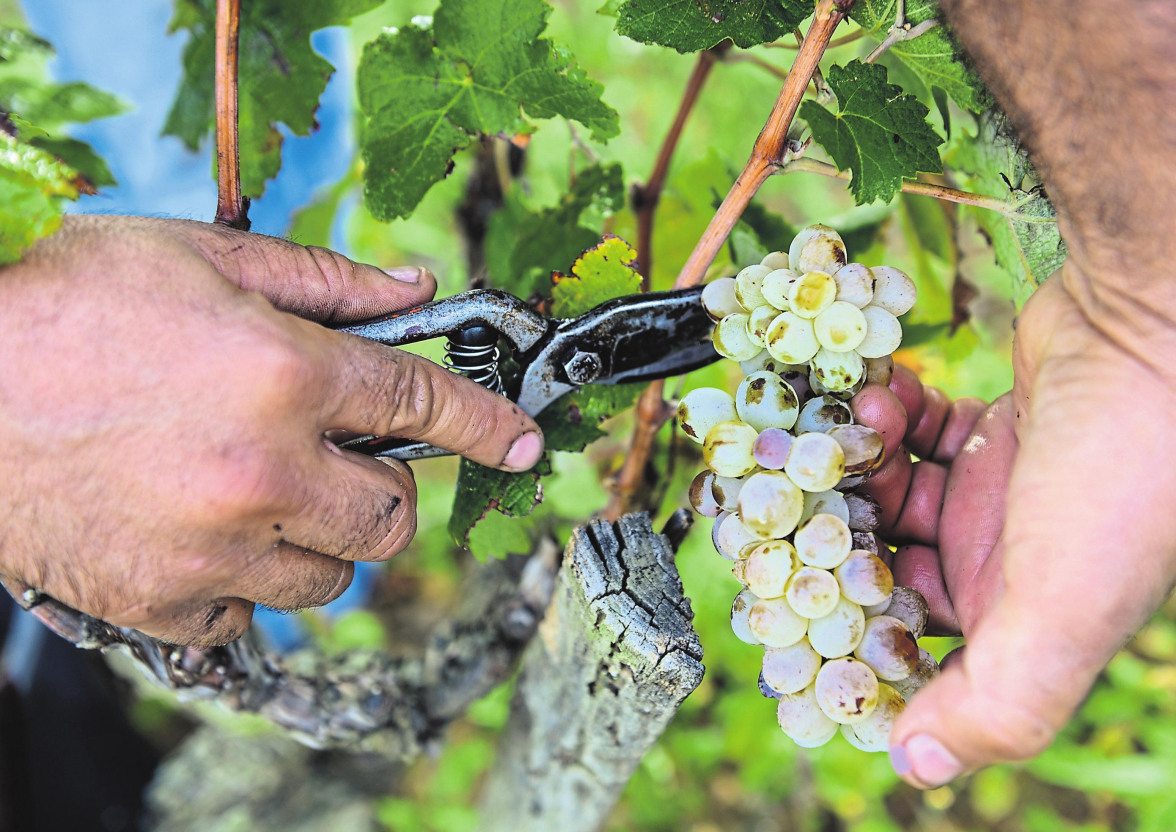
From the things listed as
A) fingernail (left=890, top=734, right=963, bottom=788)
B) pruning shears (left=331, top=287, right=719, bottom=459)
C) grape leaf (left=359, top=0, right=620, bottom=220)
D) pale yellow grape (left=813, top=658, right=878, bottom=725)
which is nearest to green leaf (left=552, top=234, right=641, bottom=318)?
pruning shears (left=331, top=287, right=719, bottom=459)

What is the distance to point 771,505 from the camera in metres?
0.99

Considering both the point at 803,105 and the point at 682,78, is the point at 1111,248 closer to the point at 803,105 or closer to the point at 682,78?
the point at 803,105

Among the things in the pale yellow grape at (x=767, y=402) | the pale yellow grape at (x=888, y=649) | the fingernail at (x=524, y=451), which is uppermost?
the pale yellow grape at (x=767, y=402)

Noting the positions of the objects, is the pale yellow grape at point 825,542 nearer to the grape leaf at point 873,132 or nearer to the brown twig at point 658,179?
the grape leaf at point 873,132

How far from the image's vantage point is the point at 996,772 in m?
2.80

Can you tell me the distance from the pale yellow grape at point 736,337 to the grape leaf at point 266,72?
862mm

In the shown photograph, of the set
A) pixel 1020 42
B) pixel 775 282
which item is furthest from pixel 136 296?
pixel 1020 42

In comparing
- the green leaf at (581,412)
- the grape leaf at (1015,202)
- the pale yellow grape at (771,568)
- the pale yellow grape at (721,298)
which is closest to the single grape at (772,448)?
the pale yellow grape at (771,568)

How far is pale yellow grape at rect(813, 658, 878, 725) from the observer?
933 millimetres

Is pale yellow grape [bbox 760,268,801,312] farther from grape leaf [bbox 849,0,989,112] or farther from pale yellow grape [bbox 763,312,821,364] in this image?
grape leaf [bbox 849,0,989,112]

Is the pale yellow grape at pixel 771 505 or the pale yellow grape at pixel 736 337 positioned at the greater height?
the pale yellow grape at pixel 736 337

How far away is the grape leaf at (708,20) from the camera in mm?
1058

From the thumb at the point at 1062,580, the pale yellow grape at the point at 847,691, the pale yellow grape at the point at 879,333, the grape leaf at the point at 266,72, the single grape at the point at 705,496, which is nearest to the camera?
the thumb at the point at 1062,580

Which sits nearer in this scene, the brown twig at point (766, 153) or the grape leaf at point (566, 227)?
the brown twig at point (766, 153)
